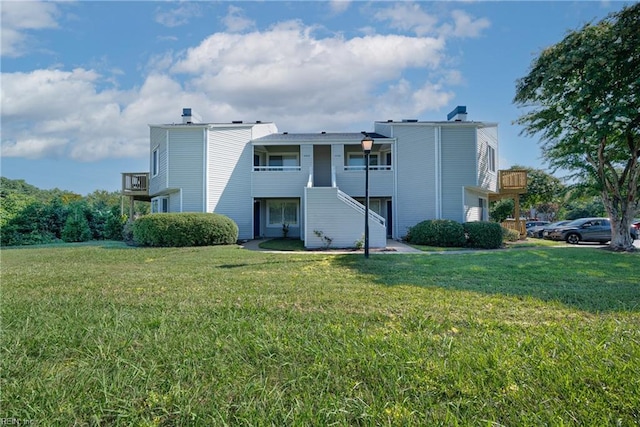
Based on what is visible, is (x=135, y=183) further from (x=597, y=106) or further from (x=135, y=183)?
(x=597, y=106)

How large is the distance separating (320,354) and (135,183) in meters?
21.7

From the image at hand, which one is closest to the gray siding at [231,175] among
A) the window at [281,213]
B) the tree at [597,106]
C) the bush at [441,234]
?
the window at [281,213]

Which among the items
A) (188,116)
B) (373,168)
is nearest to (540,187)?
(373,168)

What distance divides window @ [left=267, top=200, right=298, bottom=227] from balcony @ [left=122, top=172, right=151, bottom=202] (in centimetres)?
818

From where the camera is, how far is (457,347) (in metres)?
3.00

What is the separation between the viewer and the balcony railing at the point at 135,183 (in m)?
20.2

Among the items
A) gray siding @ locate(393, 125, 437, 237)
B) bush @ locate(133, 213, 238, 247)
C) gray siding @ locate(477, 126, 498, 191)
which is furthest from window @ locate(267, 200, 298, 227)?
gray siding @ locate(477, 126, 498, 191)

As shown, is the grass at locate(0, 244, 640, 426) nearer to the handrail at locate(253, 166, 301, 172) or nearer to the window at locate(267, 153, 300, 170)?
the handrail at locate(253, 166, 301, 172)

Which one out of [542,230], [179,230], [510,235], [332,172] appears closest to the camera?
[179,230]

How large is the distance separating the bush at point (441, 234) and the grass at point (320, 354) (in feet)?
30.0

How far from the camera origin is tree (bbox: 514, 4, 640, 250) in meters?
11.2

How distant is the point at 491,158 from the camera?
19.8 metres

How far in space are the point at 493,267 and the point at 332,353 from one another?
673 cm

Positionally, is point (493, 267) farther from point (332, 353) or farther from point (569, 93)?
point (569, 93)
